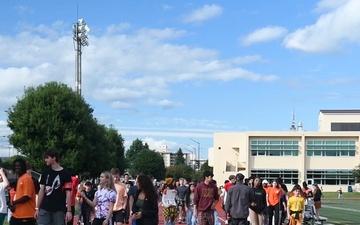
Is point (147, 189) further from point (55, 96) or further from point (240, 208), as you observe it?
point (55, 96)

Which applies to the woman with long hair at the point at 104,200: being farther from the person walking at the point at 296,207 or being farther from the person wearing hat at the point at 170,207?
the person walking at the point at 296,207

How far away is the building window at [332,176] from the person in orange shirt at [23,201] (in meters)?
95.0

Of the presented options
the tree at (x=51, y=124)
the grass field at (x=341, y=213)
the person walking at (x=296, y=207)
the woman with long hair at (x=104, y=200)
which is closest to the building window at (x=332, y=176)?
the grass field at (x=341, y=213)

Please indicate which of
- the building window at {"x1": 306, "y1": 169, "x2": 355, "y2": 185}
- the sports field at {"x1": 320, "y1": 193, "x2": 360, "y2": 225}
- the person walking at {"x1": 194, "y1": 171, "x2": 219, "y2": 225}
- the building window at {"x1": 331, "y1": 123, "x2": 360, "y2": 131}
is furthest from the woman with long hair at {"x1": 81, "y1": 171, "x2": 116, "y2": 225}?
the building window at {"x1": 331, "y1": 123, "x2": 360, "y2": 131}

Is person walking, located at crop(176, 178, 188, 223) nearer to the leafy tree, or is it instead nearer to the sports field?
the sports field

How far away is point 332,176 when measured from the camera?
10356 cm

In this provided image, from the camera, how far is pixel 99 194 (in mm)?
13172

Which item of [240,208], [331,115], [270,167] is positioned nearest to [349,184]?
[270,167]

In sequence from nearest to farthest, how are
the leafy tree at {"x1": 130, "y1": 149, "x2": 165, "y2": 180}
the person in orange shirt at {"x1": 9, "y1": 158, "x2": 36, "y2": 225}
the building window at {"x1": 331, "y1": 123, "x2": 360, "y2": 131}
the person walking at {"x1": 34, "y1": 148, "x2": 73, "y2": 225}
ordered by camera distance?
1. the person walking at {"x1": 34, "y1": 148, "x2": 73, "y2": 225}
2. the person in orange shirt at {"x1": 9, "y1": 158, "x2": 36, "y2": 225}
3. the building window at {"x1": 331, "y1": 123, "x2": 360, "y2": 131}
4. the leafy tree at {"x1": 130, "y1": 149, "x2": 165, "y2": 180}

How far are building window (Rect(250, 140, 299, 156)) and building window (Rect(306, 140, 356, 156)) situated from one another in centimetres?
212

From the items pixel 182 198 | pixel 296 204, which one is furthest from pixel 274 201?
pixel 182 198

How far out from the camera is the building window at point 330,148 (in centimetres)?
10362

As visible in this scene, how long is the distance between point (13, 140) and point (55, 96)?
16.8 feet

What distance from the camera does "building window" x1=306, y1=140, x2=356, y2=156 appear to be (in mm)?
103625
